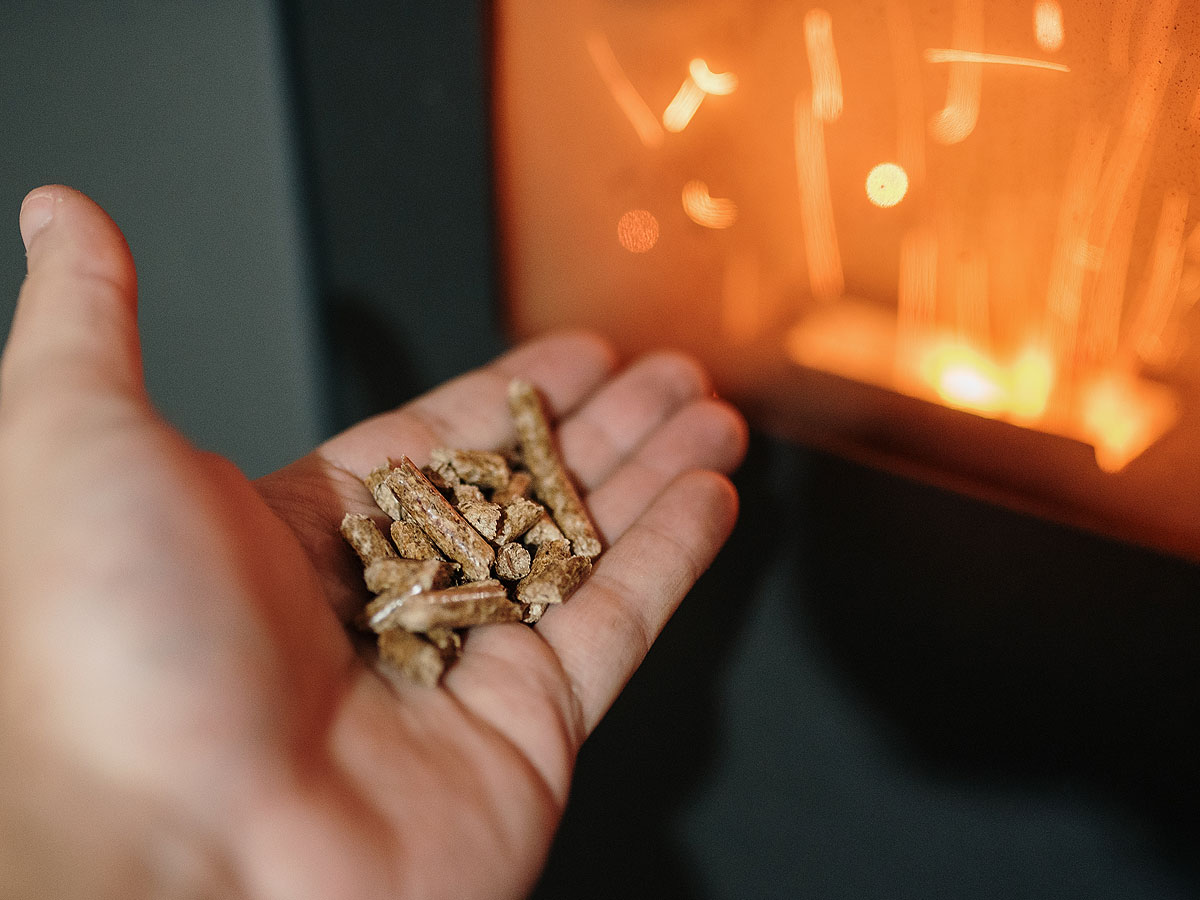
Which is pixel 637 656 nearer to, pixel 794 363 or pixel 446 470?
pixel 446 470

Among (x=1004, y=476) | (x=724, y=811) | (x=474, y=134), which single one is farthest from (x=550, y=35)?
(x=724, y=811)

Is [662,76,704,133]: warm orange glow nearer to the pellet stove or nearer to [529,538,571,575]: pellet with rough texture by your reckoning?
the pellet stove

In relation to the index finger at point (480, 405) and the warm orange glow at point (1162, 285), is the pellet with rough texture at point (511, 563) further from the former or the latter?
the warm orange glow at point (1162, 285)

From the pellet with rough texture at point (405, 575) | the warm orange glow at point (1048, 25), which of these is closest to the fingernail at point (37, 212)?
the pellet with rough texture at point (405, 575)

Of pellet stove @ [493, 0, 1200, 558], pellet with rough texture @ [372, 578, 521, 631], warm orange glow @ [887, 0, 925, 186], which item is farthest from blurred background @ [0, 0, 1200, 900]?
pellet with rough texture @ [372, 578, 521, 631]

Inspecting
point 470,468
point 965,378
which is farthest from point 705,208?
point 470,468

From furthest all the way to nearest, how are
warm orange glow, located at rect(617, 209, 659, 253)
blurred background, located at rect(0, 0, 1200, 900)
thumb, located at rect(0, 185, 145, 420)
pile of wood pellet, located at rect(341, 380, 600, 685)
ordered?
warm orange glow, located at rect(617, 209, 659, 253) < blurred background, located at rect(0, 0, 1200, 900) < pile of wood pellet, located at rect(341, 380, 600, 685) < thumb, located at rect(0, 185, 145, 420)

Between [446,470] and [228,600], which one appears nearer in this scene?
[228,600]
